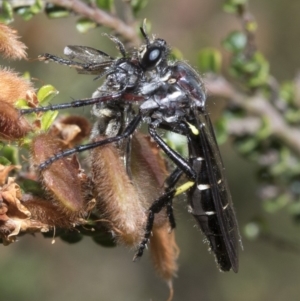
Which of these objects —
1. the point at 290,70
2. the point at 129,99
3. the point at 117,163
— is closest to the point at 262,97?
the point at 129,99

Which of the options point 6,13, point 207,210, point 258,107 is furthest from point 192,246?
point 6,13

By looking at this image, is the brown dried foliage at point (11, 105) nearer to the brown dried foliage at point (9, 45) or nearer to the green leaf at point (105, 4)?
the brown dried foliage at point (9, 45)

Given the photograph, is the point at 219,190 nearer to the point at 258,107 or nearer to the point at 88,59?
the point at 88,59

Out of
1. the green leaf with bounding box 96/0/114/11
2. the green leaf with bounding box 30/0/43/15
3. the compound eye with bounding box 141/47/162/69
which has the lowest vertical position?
the green leaf with bounding box 30/0/43/15

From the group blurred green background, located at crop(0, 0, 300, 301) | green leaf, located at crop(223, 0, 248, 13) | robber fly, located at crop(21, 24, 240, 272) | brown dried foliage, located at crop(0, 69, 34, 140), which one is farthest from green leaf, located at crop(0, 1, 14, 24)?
blurred green background, located at crop(0, 0, 300, 301)

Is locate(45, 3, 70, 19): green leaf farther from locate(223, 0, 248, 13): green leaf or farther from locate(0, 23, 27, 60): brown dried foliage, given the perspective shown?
locate(223, 0, 248, 13): green leaf

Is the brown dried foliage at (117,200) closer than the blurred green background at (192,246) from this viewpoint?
Yes

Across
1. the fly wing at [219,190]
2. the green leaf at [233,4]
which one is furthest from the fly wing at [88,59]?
the green leaf at [233,4]

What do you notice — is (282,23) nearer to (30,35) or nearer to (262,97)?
(30,35)
